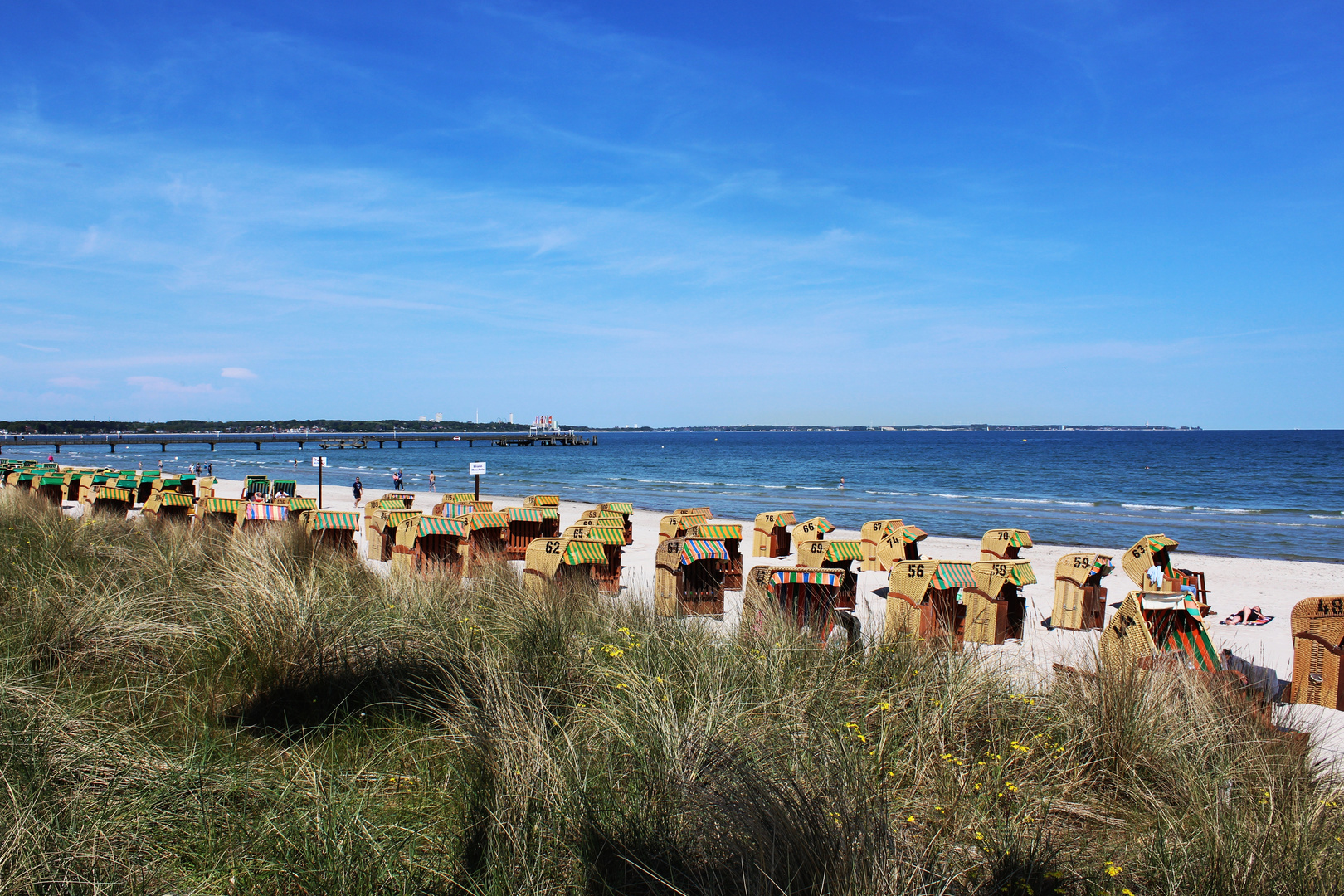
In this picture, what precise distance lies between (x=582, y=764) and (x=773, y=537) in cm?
1446

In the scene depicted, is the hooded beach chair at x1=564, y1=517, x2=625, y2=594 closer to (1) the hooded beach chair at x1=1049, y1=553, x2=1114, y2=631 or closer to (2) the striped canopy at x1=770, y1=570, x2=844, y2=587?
(2) the striped canopy at x1=770, y1=570, x2=844, y2=587

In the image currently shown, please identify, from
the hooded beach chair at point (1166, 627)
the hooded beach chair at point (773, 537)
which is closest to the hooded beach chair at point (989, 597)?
the hooded beach chair at point (1166, 627)

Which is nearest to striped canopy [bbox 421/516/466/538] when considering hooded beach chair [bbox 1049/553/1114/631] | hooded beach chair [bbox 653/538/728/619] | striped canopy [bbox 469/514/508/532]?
striped canopy [bbox 469/514/508/532]

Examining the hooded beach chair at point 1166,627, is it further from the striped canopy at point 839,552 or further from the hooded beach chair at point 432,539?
the hooded beach chair at point 432,539

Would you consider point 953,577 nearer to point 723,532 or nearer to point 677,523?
point 723,532

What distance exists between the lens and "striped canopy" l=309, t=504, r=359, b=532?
13477 mm

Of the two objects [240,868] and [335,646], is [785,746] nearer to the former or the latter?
[240,868]

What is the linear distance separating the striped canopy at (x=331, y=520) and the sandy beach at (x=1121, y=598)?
965mm

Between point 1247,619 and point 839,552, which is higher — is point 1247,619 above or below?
below

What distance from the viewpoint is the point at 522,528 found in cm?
1647

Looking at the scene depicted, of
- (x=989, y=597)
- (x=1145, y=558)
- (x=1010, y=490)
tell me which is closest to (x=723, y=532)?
(x=989, y=597)

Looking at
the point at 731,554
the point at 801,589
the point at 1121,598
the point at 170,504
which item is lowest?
the point at 1121,598

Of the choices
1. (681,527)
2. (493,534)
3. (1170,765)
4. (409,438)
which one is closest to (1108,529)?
(681,527)

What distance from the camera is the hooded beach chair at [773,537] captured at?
17.6m
